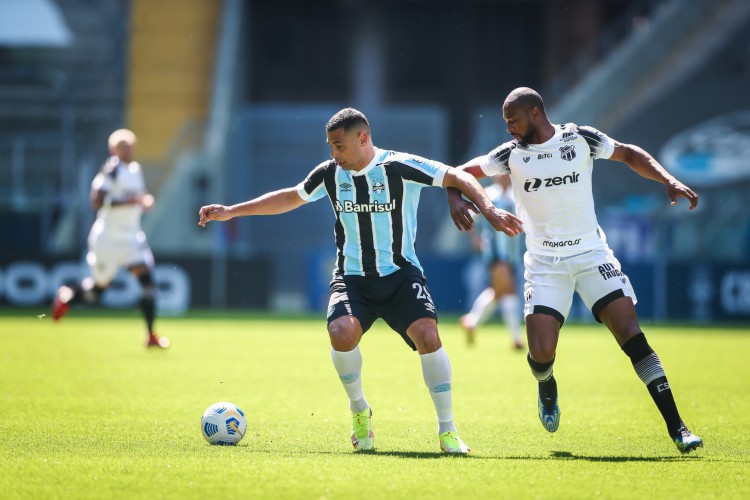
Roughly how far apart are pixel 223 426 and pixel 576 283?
8.12ft

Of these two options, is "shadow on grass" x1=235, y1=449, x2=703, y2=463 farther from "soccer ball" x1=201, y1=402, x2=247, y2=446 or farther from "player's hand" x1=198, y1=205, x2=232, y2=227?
"player's hand" x1=198, y1=205, x2=232, y2=227

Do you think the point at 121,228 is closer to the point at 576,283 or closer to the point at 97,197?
the point at 97,197

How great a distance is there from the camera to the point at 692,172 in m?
27.2

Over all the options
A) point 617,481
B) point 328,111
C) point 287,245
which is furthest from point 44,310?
point 617,481

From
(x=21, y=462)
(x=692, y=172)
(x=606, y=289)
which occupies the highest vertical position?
(x=692, y=172)

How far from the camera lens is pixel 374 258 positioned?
7.33m

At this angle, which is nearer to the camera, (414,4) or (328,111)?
(328,111)

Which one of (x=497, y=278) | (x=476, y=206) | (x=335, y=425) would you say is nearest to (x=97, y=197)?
(x=497, y=278)

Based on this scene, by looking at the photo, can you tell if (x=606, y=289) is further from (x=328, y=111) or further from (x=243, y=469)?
(x=328, y=111)

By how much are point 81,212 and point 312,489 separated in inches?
766

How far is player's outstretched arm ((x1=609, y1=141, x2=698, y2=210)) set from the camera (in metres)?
7.26

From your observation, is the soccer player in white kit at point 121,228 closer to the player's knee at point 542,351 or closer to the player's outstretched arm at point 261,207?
the player's outstretched arm at point 261,207

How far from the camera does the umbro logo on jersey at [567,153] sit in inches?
299

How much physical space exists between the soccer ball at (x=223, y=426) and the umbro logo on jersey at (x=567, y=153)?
105 inches
